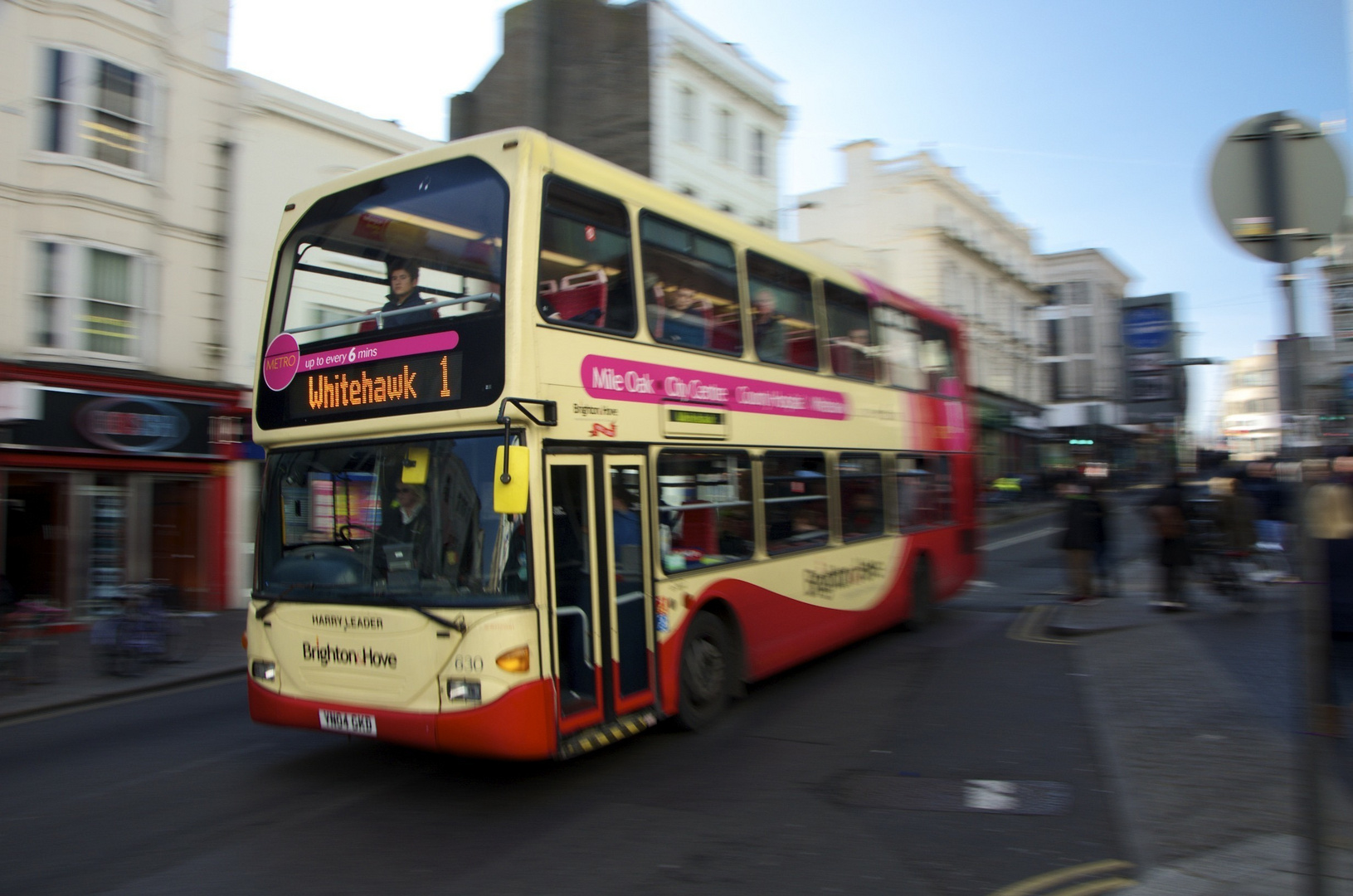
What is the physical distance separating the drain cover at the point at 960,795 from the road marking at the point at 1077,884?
795 millimetres

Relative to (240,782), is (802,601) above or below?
above

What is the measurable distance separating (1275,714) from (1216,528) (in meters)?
6.12

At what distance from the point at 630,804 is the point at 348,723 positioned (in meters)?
1.81

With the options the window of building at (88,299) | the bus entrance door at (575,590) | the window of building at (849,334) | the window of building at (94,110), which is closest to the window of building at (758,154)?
the window of building at (94,110)

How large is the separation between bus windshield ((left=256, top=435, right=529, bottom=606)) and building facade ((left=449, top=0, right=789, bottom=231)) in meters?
22.5

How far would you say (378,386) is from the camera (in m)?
6.16

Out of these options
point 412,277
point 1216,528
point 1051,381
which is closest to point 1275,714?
point 1216,528

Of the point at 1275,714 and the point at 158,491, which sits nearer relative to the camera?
the point at 1275,714

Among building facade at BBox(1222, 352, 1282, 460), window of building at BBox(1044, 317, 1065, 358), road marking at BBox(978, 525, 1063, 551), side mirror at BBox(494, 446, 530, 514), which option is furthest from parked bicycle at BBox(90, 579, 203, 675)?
building facade at BBox(1222, 352, 1282, 460)

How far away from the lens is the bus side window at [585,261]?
20.2ft

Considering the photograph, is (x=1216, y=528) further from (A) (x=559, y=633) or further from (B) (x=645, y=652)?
(A) (x=559, y=633)

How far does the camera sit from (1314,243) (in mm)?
4000

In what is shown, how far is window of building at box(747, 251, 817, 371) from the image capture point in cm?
870

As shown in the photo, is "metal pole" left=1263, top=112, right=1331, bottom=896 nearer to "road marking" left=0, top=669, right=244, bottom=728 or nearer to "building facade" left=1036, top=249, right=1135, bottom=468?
"road marking" left=0, top=669, right=244, bottom=728
